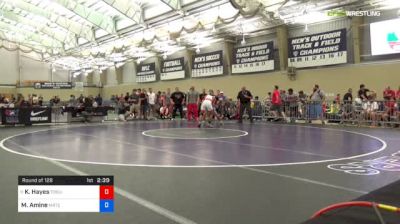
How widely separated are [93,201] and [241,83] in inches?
926

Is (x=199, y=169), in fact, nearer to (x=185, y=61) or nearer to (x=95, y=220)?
(x=95, y=220)

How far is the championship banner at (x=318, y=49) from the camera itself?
20062 millimetres

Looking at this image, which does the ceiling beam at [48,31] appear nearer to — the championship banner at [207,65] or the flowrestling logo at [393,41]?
the championship banner at [207,65]

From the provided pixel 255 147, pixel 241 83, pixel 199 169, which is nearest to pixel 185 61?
pixel 241 83

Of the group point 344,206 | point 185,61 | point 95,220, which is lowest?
point 95,220

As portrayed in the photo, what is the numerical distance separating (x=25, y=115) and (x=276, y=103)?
1233 cm

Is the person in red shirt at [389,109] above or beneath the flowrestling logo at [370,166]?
above

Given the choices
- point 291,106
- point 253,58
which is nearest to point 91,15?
point 253,58

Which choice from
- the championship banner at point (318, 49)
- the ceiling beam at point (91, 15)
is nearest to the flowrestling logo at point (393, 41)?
the championship banner at point (318, 49)

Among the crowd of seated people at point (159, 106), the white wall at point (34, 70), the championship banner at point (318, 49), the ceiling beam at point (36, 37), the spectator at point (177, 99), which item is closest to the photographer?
the championship banner at point (318, 49)

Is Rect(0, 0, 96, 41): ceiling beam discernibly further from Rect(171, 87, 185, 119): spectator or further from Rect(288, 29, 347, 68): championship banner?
Rect(288, 29, 347, 68): championship banner

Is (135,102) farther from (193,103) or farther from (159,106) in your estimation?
(193,103)

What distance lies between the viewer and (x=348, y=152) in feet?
28.1
